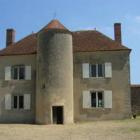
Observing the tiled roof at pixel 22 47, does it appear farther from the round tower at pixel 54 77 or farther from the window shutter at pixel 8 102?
the window shutter at pixel 8 102

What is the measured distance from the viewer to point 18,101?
106 ft

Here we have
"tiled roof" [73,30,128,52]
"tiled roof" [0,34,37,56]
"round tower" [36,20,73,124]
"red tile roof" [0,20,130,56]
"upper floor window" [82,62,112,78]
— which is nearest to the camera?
"round tower" [36,20,73,124]

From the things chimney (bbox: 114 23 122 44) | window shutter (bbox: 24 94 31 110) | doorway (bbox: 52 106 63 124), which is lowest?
doorway (bbox: 52 106 63 124)

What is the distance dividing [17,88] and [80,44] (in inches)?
283

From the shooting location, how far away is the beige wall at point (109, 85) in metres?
30.8

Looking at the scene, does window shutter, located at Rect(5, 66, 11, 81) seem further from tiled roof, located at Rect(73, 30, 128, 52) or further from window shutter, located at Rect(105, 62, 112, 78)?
window shutter, located at Rect(105, 62, 112, 78)

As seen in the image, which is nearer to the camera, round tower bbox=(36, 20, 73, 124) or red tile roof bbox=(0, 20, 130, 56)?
round tower bbox=(36, 20, 73, 124)

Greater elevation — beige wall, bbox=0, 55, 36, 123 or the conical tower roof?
the conical tower roof

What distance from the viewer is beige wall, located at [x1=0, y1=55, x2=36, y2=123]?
105 ft

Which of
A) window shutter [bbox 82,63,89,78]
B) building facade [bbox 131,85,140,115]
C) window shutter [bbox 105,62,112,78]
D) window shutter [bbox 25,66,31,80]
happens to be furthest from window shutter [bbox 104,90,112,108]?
window shutter [bbox 25,66,31,80]

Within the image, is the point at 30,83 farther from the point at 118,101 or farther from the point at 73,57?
the point at 118,101

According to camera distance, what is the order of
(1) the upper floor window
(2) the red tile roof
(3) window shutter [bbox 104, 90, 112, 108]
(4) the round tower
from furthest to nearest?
(2) the red tile roof
(1) the upper floor window
(3) window shutter [bbox 104, 90, 112, 108]
(4) the round tower

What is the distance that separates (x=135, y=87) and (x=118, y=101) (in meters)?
6.86

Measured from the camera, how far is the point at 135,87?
3709 cm
